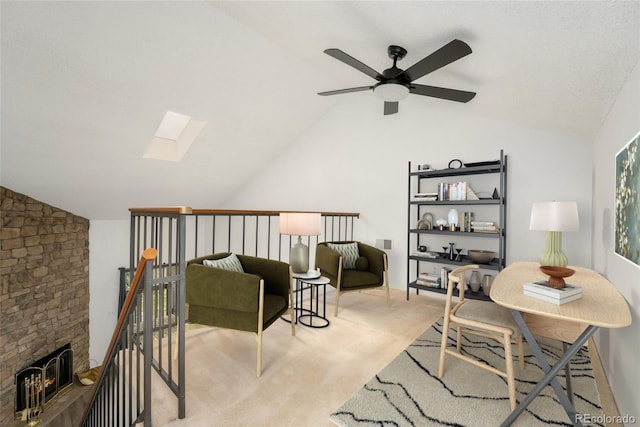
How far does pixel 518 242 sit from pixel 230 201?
5271 millimetres

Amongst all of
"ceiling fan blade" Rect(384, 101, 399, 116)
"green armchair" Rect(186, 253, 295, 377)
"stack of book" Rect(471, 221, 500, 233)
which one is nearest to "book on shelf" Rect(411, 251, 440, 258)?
"stack of book" Rect(471, 221, 500, 233)

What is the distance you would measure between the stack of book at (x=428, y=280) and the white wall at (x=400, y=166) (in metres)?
0.41

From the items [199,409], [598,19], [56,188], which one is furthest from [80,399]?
[598,19]

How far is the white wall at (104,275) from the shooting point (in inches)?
206

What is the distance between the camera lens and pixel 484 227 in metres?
3.44

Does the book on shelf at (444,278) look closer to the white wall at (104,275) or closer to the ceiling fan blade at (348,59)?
the ceiling fan blade at (348,59)

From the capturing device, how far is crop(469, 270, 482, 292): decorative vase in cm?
346

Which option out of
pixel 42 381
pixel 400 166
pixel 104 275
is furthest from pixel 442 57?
pixel 42 381

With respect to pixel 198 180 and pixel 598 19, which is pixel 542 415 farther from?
pixel 198 180

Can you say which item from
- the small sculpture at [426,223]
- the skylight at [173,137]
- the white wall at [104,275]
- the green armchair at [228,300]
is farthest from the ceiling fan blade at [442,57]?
the white wall at [104,275]

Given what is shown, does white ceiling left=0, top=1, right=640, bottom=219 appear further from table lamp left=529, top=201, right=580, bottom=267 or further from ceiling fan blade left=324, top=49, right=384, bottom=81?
table lamp left=529, top=201, right=580, bottom=267

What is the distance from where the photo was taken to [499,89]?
2.50m

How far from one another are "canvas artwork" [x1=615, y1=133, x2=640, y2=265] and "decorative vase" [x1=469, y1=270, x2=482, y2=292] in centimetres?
162

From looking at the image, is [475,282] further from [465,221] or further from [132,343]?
[132,343]
